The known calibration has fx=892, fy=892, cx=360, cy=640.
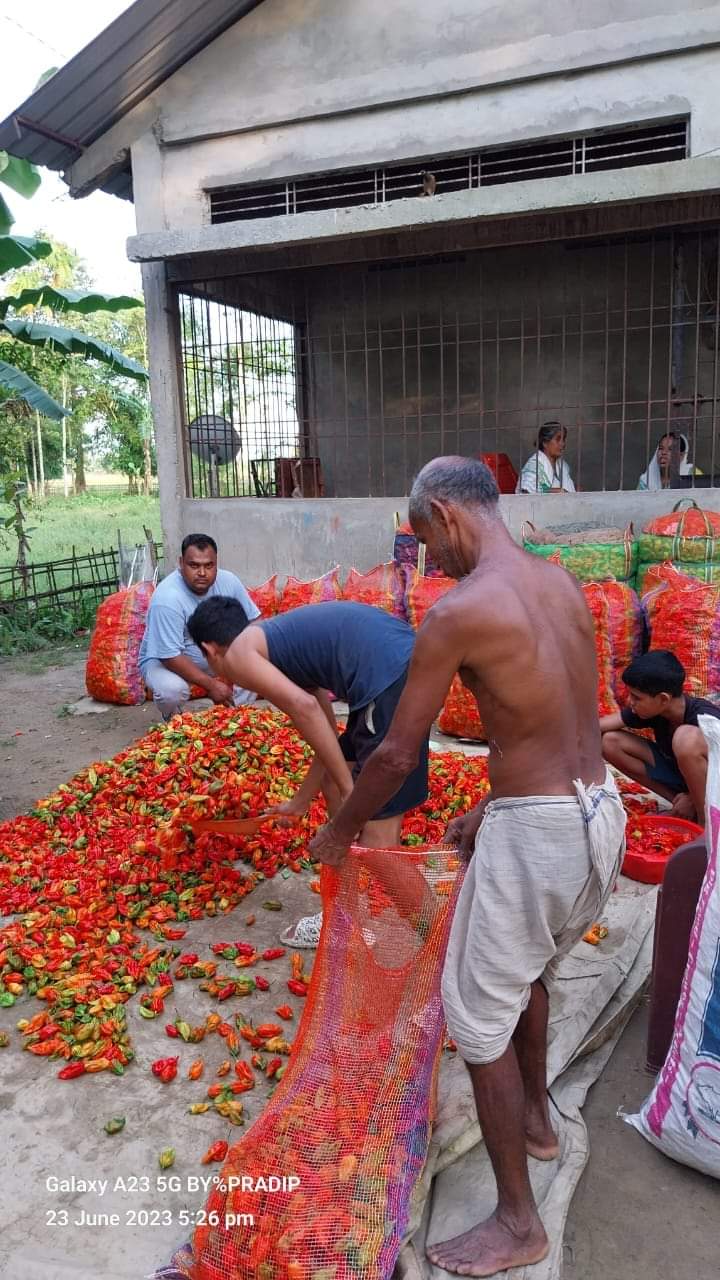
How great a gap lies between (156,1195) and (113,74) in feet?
29.2

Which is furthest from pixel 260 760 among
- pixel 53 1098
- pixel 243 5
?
pixel 243 5

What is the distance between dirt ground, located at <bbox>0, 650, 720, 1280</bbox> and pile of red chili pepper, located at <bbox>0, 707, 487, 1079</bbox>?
12cm

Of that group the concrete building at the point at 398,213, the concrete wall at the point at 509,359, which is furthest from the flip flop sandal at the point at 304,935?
the concrete wall at the point at 509,359

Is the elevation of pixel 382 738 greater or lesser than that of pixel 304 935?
greater

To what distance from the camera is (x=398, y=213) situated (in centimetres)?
732

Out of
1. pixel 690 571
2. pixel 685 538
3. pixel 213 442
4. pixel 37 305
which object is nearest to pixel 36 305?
pixel 37 305

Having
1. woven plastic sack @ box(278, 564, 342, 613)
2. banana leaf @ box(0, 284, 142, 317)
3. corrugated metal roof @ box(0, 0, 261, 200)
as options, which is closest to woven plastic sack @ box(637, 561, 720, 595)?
woven plastic sack @ box(278, 564, 342, 613)

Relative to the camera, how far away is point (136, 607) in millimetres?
7391

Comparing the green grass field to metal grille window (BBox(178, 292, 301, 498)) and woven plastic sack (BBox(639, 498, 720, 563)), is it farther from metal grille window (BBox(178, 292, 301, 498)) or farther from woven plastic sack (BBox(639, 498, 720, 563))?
woven plastic sack (BBox(639, 498, 720, 563))

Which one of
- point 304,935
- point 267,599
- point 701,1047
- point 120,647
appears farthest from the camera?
point 120,647

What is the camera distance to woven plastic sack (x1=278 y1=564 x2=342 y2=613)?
707 centimetres

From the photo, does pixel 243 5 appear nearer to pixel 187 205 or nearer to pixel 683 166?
pixel 187 205

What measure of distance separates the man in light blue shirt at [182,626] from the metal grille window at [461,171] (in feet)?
12.2

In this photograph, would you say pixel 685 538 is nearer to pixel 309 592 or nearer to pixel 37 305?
pixel 309 592
